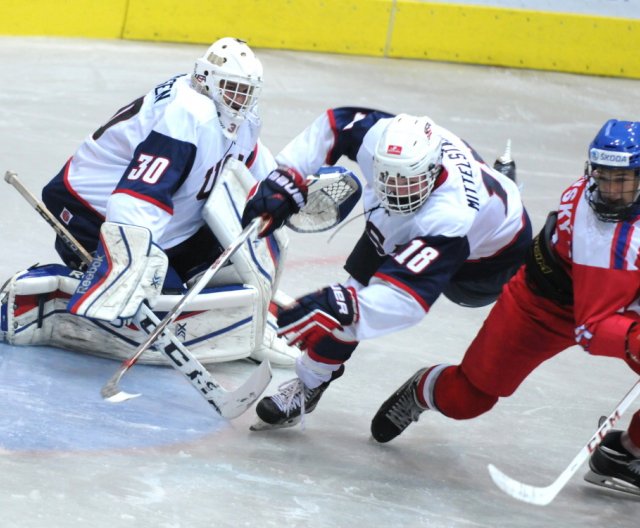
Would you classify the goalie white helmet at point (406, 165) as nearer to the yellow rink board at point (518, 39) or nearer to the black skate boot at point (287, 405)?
the black skate boot at point (287, 405)

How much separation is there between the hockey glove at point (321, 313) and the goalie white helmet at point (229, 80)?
90 cm

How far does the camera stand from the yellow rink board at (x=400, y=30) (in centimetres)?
837

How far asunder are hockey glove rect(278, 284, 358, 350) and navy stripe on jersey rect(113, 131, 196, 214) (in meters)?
0.66

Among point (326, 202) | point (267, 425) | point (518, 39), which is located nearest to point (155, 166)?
point (326, 202)

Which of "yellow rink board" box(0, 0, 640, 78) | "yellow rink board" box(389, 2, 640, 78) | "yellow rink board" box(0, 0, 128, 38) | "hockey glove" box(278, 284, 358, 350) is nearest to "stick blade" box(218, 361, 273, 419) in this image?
"hockey glove" box(278, 284, 358, 350)

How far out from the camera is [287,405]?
141 inches

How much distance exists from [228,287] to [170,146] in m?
0.52

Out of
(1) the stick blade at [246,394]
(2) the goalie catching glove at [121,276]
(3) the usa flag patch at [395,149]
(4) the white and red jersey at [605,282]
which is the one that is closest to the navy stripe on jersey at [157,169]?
(2) the goalie catching glove at [121,276]

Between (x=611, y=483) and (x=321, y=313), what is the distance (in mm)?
987

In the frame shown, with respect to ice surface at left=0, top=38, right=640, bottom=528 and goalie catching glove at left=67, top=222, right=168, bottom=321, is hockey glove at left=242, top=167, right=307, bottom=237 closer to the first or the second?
goalie catching glove at left=67, top=222, right=168, bottom=321

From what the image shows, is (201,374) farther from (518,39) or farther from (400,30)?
(518,39)

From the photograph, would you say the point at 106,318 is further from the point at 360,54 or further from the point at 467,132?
the point at 360,54

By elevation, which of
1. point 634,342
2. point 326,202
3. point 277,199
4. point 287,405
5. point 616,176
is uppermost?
point 616,176

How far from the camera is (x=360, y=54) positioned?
8.77m
